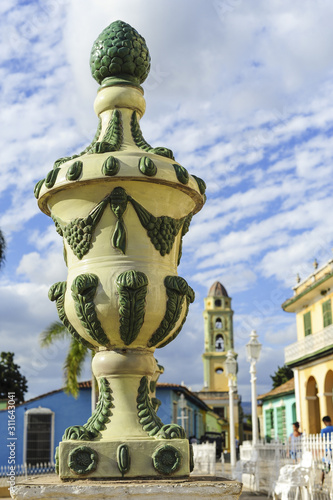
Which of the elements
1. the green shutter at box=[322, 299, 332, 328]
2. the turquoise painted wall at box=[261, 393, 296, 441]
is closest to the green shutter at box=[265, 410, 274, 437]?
the turquoise painted wall at box=[261, 393, 296, 441]

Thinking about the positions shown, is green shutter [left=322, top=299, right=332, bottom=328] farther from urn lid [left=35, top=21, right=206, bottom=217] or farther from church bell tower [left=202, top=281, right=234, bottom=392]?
church bell tower [left=202, top=281, right=234, bottom=392]

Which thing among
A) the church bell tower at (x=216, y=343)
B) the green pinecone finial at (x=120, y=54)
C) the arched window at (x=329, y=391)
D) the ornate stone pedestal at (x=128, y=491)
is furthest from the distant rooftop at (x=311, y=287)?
the church bell tower at (x=216, y=343)

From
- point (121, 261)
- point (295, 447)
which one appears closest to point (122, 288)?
point (121, 261)

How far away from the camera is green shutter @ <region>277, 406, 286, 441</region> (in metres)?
31.6

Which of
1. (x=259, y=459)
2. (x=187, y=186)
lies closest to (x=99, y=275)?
(x=187, y=186)

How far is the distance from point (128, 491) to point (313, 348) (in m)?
20.8

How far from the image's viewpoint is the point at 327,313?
22.2 meters

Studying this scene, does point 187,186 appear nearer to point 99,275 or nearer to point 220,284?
point 99,275

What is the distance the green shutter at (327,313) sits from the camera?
2197cm

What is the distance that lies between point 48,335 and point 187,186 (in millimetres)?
14655

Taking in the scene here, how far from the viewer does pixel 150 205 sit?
3.31m

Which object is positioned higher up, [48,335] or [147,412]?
[48,335]

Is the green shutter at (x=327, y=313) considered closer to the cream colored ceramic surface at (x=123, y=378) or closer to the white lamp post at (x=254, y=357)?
the white lamp post at (x=254, y=357)

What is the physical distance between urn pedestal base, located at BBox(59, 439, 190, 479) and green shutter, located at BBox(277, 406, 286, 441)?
3022cm
